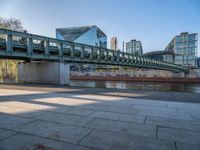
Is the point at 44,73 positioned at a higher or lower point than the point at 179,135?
higher

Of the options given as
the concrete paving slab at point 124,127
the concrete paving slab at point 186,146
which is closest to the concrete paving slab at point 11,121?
the concrete paving slab at point 124,127

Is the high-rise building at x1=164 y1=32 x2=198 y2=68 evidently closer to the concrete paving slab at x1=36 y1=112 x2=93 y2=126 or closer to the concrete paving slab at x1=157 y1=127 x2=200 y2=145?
the concrete paving slab at x1=157 y1=127 x2=200 y2=145

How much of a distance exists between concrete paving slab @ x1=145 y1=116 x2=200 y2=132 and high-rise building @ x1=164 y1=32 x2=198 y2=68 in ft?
331

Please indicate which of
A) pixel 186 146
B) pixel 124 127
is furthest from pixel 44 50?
pixel 186 146

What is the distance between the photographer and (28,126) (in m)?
3.76

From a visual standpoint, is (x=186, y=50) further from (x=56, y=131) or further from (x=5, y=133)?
(x=5, y=133)

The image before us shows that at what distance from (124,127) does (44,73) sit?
15.5 meters

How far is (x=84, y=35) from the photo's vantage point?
97.0 m

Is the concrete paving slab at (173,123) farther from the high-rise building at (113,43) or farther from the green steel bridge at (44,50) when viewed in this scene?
the high-rise building at (113,43)

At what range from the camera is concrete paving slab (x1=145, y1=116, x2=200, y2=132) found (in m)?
3.89

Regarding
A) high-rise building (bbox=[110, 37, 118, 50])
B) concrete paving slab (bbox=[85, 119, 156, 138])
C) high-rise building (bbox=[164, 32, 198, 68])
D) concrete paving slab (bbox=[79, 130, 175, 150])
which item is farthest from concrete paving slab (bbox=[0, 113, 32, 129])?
high-rise building (bbox=[110, 37, 118, 50])

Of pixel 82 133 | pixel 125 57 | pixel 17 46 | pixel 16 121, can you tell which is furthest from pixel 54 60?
pixel 125 57

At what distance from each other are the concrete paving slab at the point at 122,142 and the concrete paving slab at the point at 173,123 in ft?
3.66

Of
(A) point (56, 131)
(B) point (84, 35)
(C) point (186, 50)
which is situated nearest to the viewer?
(A) point (56, 131)
